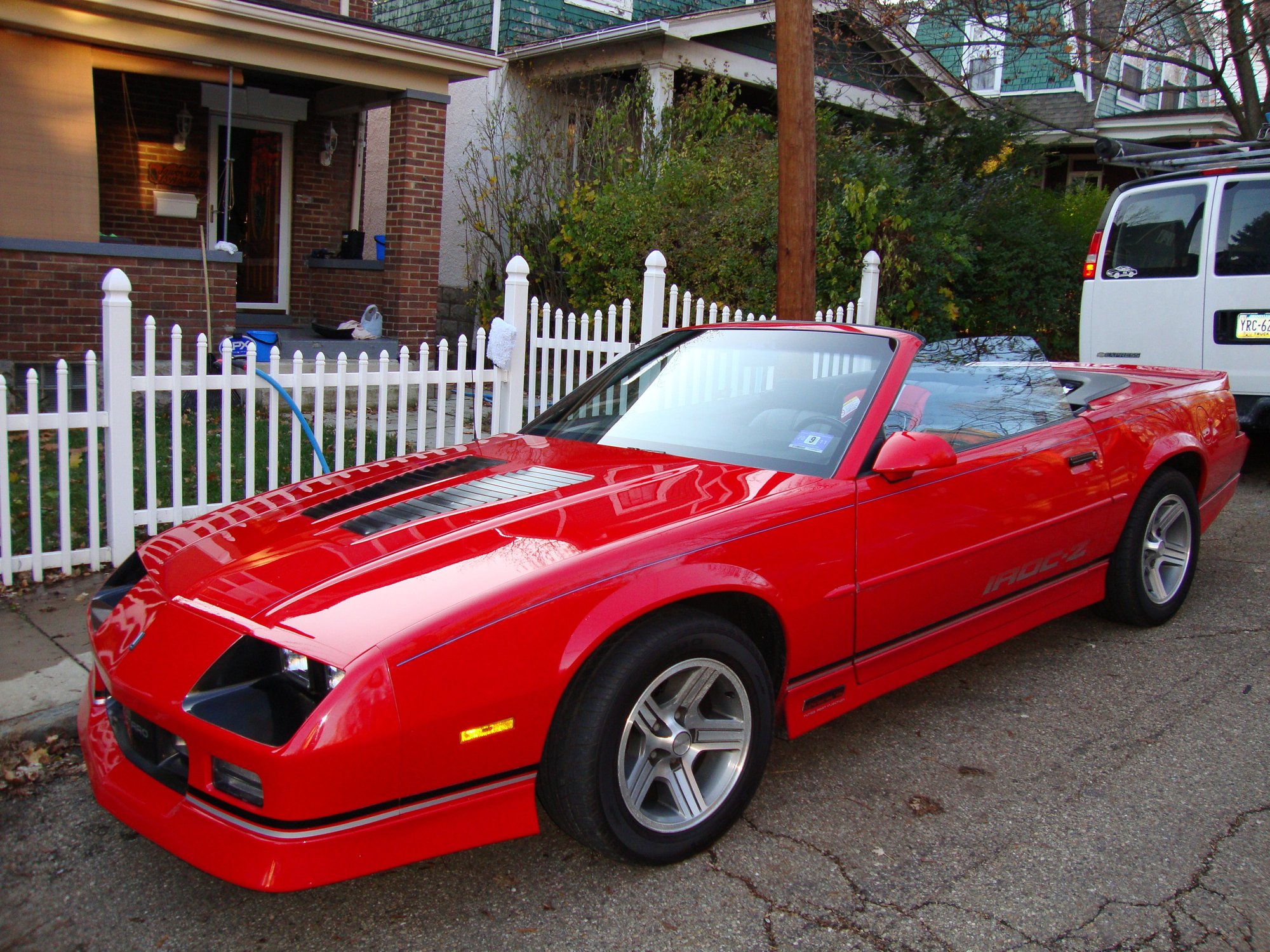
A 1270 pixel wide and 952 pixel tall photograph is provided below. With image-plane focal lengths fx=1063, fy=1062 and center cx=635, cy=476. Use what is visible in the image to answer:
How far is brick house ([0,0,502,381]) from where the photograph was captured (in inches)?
375

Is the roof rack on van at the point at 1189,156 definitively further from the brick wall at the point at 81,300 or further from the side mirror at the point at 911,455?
the brick wall at the point at 81,300

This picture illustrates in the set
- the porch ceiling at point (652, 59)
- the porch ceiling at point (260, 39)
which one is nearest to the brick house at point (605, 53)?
the porch ceiling at point (652, 59)

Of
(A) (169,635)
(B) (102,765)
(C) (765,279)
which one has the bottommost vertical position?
(B) (102,765)

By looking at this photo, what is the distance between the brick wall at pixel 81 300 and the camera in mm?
9180

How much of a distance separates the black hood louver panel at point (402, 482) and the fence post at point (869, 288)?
626 cm

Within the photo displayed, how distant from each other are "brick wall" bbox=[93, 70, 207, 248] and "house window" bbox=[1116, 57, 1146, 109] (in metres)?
17.7

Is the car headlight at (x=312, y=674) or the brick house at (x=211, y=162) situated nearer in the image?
the car headlight at (x=312, y=674)

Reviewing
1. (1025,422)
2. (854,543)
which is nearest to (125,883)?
(854,543)

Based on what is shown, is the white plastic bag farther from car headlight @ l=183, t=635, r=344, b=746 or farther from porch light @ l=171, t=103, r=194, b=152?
car headlight @ l=183, t=635, r=344, b=746

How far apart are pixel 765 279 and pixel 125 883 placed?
300 inches

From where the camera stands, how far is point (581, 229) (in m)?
10.7

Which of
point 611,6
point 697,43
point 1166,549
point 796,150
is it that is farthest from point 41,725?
point 611,6

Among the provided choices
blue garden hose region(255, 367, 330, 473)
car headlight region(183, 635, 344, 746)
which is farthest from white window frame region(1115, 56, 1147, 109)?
car headlight region(183, 635, 344, 746)

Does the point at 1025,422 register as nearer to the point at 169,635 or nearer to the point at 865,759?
the point at 865,759
